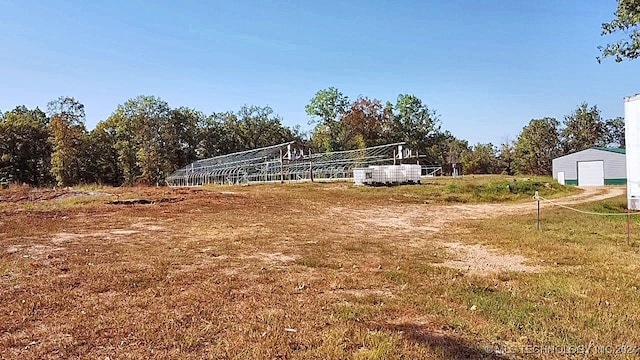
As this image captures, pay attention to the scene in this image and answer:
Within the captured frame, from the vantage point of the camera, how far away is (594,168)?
129 ft

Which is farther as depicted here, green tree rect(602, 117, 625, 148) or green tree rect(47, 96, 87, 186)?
green tree rect(602, 117, 625, 148)

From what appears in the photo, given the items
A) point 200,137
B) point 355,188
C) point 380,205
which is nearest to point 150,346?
point 380,205

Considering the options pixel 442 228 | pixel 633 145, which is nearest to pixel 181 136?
pixel 442 228

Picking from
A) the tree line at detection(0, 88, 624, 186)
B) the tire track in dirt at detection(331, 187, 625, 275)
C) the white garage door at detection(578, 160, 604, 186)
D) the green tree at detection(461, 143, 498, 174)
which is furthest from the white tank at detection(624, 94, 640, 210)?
the green tree at detection(461, 143, 498, 174)

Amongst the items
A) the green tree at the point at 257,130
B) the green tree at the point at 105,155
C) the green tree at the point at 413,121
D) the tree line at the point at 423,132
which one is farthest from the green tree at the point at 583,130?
the green tree at the point at 105,155

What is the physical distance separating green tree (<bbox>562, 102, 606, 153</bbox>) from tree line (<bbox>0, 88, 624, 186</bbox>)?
13 centimetres

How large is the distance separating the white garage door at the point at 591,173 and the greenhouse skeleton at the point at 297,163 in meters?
16.5

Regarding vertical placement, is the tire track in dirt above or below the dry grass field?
below

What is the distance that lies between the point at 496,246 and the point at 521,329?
5.57 meters

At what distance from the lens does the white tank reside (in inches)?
372

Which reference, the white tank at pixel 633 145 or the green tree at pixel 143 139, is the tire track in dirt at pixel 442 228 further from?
the green tree at pixel 143 139

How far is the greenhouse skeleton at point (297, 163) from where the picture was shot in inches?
1470

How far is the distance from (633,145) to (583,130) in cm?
5990

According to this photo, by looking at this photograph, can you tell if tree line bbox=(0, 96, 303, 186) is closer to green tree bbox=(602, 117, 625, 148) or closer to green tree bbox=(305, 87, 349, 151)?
green tree bbox=(305, 87, 349, 151)
